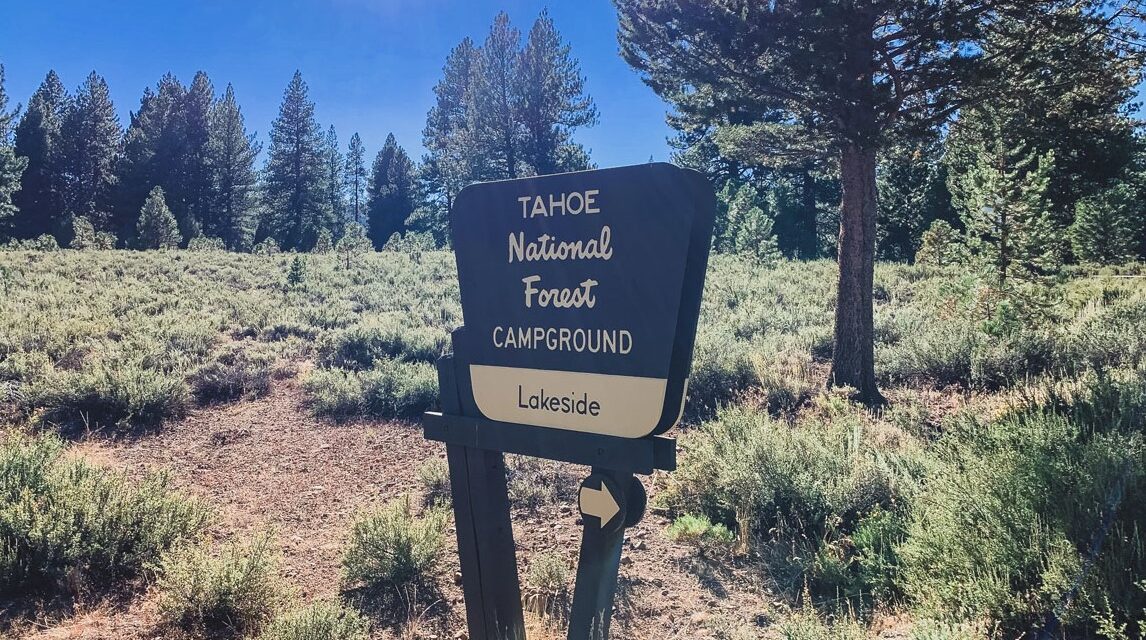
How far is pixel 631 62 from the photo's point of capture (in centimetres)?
874

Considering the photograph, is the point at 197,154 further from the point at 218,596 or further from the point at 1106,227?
the point at 1106,227

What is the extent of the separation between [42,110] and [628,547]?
2267 inches

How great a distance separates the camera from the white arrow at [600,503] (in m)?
2.08

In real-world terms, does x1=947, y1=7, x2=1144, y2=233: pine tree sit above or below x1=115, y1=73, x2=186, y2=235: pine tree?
below

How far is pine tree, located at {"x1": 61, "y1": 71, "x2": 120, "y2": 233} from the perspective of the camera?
4541 centimetres

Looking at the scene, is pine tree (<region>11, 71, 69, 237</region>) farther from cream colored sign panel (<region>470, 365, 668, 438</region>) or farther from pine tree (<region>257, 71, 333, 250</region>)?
cream colored sign panel (<region>470, 365, 668, 438</region>)

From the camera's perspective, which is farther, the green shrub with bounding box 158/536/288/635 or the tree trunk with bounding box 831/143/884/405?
the tree trunk with bounding box 831/143/884/405

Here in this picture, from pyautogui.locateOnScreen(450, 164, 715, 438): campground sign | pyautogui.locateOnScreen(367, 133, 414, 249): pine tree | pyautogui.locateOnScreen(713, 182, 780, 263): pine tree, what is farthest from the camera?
pyautogui.locateOnScreen(367, 133, 414, 249): pine tree

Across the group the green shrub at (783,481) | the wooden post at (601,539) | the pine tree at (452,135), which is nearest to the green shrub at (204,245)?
the pine tree at (452,135)

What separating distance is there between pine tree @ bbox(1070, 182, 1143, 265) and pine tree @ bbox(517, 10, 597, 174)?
20.7 meters

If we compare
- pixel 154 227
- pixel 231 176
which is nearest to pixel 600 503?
pixel 154 227

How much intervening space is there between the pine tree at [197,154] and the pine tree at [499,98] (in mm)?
24446

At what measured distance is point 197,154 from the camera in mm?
A: 46500

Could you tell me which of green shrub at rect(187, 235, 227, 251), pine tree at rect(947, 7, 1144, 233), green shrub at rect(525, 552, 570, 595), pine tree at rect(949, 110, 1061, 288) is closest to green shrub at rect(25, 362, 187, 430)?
green shrub at rect(525, 552, 570, 595)
